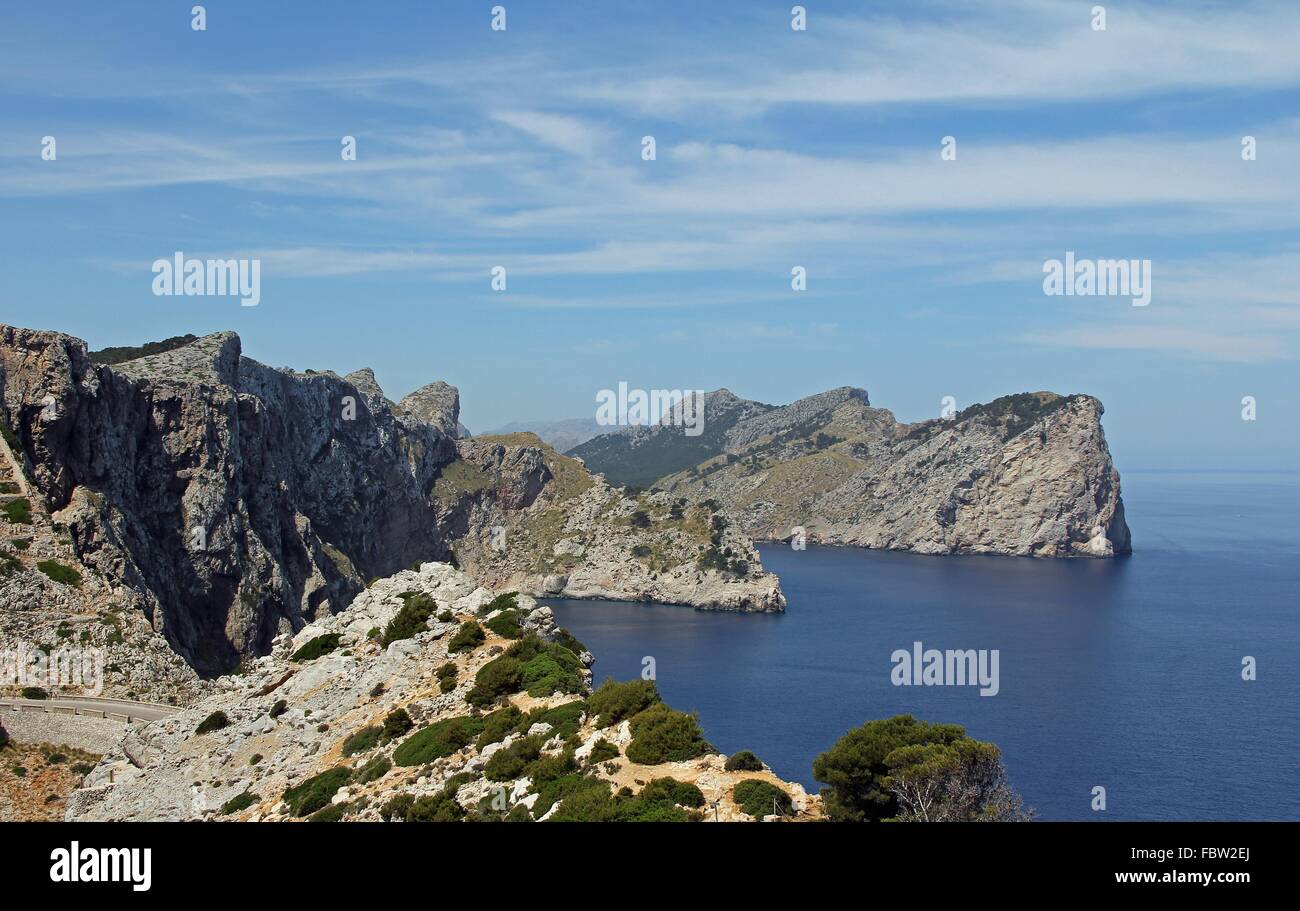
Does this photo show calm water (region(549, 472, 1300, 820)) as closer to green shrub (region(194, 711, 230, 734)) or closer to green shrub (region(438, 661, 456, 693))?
green shrub (region(438, 661, 456, 693))

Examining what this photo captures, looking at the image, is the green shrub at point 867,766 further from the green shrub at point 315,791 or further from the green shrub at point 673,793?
the green shrub at point 315,791

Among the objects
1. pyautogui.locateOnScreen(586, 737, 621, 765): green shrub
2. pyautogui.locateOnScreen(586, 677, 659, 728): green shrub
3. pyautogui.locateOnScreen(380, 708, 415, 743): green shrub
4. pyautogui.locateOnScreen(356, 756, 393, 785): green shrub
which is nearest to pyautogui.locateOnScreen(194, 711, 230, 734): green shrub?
pyautogui.locateOnScreen(380, 708, 415, 743): green shrub

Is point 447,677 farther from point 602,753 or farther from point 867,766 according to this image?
point 867,766

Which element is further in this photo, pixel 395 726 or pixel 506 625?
pixel 506 625

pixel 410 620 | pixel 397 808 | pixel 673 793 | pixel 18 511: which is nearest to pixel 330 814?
pixel 397 808

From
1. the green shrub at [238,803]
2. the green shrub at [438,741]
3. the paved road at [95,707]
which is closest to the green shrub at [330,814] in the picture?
the green shrub at [438,741]

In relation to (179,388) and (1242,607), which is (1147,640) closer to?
(1242,607)

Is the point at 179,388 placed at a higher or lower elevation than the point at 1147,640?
higher
